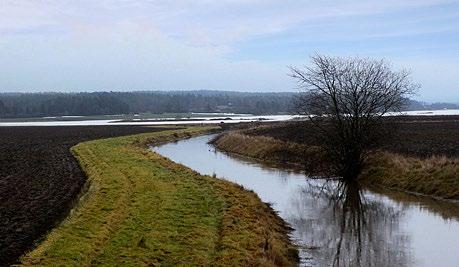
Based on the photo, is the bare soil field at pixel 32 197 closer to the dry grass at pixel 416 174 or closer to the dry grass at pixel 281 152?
the dry grass at pixel 281 152

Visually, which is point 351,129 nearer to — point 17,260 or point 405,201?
point 405,201

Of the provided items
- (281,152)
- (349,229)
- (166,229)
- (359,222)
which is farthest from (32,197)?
(281,152)

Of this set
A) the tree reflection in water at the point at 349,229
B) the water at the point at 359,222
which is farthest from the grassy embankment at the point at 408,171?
the tree reflection in water at the point at 349,229

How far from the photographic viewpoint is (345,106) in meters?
33.2

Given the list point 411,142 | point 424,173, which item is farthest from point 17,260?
point 411,142

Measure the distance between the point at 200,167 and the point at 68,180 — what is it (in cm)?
1302

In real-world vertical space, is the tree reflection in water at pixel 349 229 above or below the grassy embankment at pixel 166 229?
below

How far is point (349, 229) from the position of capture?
20984mm

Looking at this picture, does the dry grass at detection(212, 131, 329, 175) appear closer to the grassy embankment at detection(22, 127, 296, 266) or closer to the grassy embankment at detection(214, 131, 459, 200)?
the grassy embankment at detection(214, 131, 459, 200)

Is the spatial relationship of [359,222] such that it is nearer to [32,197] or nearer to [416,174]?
[416,174]

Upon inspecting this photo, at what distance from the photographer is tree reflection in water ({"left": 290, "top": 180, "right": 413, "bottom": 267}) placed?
16.9 meters

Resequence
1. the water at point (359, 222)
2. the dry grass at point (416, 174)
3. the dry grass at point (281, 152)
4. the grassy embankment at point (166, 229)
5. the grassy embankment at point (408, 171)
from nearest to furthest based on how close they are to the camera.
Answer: the grassy embankment at point (166, 229) → the water at point (359, 222) → the dry grass at point (416, 174) → the grassy embankment at point (408, 171) → the dry grass at point (281, 152)

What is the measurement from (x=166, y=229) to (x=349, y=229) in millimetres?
7516

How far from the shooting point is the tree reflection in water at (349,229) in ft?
55.3
